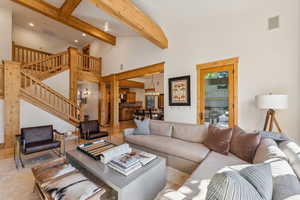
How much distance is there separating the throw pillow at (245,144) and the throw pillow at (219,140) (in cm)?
9

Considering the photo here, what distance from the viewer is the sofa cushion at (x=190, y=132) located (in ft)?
8.84

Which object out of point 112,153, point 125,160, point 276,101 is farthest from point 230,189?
point 276,101

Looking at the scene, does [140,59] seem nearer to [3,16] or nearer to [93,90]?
[93,90]

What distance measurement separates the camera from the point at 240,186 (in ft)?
2.29

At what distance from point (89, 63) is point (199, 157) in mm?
6751

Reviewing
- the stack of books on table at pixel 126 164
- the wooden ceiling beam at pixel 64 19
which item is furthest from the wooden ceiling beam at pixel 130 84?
the stack of books on table at pixel 126 164

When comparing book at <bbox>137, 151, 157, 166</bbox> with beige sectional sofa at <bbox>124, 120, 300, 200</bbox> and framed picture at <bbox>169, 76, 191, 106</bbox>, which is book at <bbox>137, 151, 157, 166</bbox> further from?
framed picture at <bbox>169, 76, 191, 106</bbox>

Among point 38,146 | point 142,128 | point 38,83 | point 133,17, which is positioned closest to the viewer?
point 38,146

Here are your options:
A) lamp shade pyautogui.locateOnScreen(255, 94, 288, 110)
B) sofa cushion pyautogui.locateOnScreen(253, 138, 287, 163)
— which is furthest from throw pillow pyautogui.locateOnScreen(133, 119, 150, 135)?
lamp shade pyautogui.locateOnScreen(255, 94, 288, 110)

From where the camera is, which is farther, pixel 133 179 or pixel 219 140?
pixel 219 140

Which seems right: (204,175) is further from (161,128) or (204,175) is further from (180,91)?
(180,91)

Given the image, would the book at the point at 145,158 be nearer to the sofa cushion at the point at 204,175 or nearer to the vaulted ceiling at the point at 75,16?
the sofa cushion at the point at 204,175

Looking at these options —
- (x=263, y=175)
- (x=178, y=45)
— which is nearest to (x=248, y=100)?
(x=178, y=45)

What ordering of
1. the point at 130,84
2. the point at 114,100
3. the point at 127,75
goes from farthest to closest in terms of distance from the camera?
the point at 130,84, the point at 114,100, the point at 127,75
